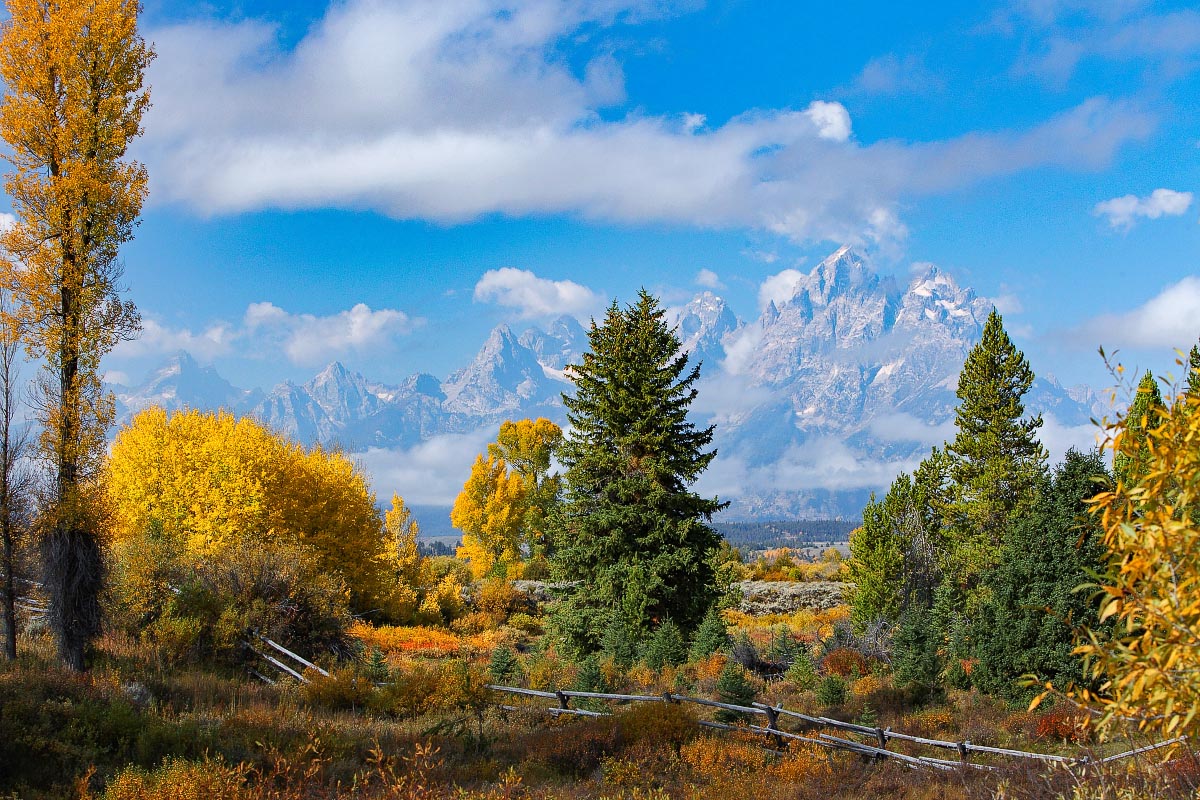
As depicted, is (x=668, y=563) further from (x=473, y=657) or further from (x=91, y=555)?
(x=91, y=555)

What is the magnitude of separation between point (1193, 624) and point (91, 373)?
48.0 ft

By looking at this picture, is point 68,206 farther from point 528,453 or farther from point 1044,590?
point 528,453

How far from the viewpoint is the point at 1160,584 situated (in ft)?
10.3

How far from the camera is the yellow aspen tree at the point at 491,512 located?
54.3 metres

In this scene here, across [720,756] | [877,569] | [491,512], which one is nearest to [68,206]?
[720,756]

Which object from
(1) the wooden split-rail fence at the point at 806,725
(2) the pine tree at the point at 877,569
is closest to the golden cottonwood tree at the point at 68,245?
(1) the wooden split-rail fence at the point at 806,725

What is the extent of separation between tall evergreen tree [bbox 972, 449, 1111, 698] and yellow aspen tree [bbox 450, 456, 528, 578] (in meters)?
40.5

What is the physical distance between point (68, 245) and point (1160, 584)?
1486 cm

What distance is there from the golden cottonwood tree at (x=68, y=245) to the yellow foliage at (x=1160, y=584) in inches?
547

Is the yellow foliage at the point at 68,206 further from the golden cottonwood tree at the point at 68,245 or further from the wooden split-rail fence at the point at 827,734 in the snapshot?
the wooden split-rail fence at the point at 827,734

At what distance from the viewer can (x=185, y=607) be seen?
15.1m

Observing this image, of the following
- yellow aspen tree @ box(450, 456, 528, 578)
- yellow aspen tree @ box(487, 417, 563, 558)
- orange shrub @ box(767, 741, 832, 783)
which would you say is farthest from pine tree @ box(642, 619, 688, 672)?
yellow aspen tree @ box(487, 417, 563, 558)

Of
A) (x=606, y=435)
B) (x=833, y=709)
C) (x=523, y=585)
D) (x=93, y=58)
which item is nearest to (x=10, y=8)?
(x=93, y=58)

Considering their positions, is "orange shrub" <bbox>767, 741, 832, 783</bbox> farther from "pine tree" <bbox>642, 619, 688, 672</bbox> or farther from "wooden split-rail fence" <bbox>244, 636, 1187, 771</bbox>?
"pine tree" <bbox>642, 619, 688, 672</bbox>
